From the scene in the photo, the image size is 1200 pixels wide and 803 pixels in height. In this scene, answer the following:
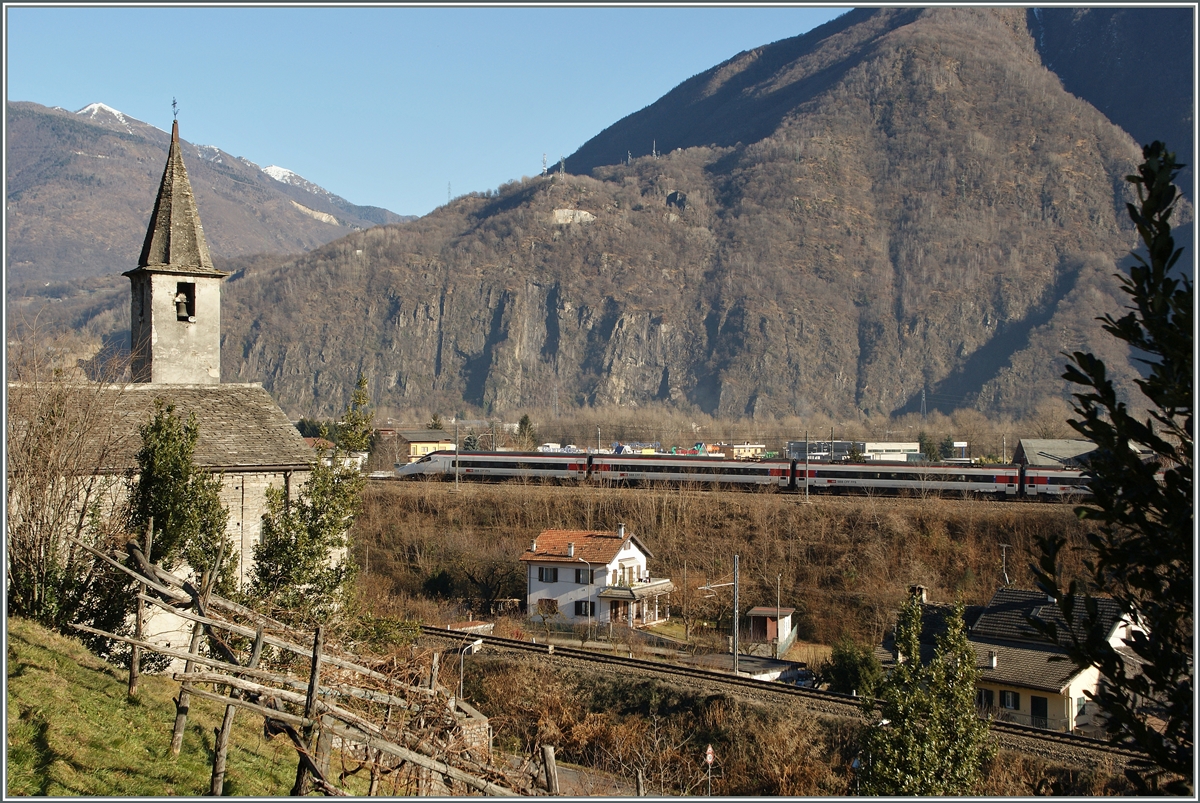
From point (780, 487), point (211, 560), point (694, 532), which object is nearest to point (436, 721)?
point (211, 560)

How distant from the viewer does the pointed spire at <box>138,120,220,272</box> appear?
77.6ft

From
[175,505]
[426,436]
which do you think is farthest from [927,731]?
[426,436]

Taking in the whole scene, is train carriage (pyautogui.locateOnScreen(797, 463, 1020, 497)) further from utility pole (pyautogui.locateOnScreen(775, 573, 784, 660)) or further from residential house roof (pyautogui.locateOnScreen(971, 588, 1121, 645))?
residential house roof (pyautogui.locateOnScreen(971, 588, 1121, 645))

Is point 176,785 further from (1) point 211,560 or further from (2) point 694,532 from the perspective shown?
(2) point 694,532

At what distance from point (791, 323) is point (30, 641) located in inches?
6420

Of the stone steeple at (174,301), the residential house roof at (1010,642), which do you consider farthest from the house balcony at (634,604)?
the stone steeple at (174,301)

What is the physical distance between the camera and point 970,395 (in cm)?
14762

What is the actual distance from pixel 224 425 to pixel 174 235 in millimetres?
6032

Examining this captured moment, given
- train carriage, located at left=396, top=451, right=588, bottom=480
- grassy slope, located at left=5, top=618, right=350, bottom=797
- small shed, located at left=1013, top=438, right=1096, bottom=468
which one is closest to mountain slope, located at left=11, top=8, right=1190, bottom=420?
small shed, located at left=1013, top=438, right=1096, bottom=468

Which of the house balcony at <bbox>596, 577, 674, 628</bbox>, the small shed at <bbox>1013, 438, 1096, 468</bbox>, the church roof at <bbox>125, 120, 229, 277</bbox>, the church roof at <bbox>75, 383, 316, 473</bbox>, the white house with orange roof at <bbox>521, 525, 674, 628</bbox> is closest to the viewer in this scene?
the church roof at <bbox>75, 383, 316, 473</bbox>

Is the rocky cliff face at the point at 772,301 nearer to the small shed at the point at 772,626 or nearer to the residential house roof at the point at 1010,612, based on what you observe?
the small shed at the point at 772,626

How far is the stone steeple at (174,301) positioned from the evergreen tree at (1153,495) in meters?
22.0

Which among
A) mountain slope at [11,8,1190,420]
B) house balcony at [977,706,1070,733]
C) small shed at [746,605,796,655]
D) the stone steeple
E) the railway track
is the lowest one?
small shed at [746,605,796,655]

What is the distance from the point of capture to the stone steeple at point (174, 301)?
2327 cm
